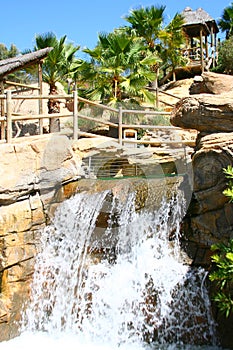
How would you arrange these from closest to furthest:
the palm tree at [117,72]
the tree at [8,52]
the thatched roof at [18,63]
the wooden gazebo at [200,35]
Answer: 1. the thatched roof at [18,63]
2. the palm tree at [117,72]
3. the wooden gazebo at [200,35]
4. the tree at [8,52]

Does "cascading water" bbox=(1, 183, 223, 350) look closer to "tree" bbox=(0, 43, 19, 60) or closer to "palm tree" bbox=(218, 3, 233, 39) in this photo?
"palm tree" bbox=(218, 3, 233, 39)

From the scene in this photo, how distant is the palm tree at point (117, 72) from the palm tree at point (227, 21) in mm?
13955

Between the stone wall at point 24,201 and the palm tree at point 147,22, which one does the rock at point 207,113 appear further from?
the palm tree at point 147,22

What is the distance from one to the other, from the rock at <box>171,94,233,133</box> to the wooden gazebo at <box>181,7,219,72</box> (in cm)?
1898

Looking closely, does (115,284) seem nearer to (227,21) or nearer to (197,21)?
(197,21)

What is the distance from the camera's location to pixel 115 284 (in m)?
7.98

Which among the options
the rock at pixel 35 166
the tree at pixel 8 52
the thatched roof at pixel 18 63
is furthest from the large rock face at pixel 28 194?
the tree at pixel 8 52

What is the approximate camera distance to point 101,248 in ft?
28.0

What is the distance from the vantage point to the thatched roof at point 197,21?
2692 centimetres

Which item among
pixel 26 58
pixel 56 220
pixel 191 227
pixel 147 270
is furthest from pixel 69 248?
pixel 26 58

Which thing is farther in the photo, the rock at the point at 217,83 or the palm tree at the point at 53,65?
the palm tree at the point at 53,65

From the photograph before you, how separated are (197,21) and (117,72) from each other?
13404 millimetres

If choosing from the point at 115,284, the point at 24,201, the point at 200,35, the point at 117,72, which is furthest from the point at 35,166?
the point at 200,35

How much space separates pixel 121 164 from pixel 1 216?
4506 millimetres
